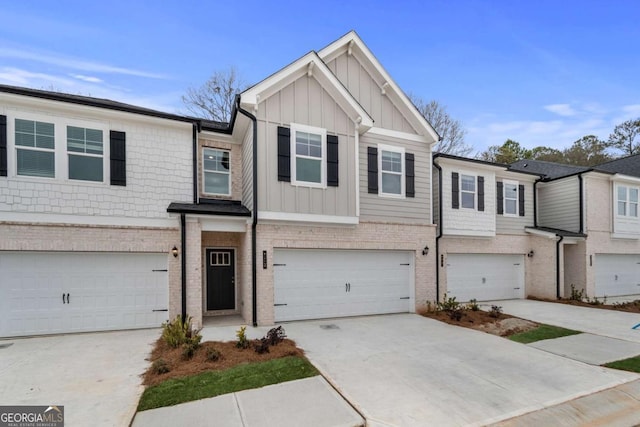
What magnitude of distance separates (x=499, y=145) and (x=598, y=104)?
13.3 metres

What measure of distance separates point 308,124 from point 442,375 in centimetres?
709

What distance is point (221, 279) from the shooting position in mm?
10172

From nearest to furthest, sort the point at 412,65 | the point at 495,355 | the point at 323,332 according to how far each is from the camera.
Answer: the point at 495,355
the point at 323,332
the point at 412,65

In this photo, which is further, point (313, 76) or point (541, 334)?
point (313, 76)

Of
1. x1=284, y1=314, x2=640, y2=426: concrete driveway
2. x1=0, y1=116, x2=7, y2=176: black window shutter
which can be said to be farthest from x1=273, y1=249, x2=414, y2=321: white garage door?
x1=0, y1=116, x2=7, y2=176: black window shutter

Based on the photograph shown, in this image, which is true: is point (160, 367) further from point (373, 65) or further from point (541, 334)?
point (373, 65)

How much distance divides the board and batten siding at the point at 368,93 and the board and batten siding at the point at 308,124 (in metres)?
1.42

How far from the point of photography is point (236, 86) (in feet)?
65.4

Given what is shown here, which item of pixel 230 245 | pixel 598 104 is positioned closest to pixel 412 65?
pixel 598 104

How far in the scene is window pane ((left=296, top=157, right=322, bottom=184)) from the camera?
357 inches

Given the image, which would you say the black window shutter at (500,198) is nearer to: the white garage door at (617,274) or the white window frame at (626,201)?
the white garage door at (617,274)

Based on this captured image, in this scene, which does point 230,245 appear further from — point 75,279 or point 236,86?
point 236,86

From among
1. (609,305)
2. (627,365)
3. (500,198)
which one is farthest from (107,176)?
(609,305)

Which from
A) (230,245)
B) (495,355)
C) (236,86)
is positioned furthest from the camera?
(236,86)
